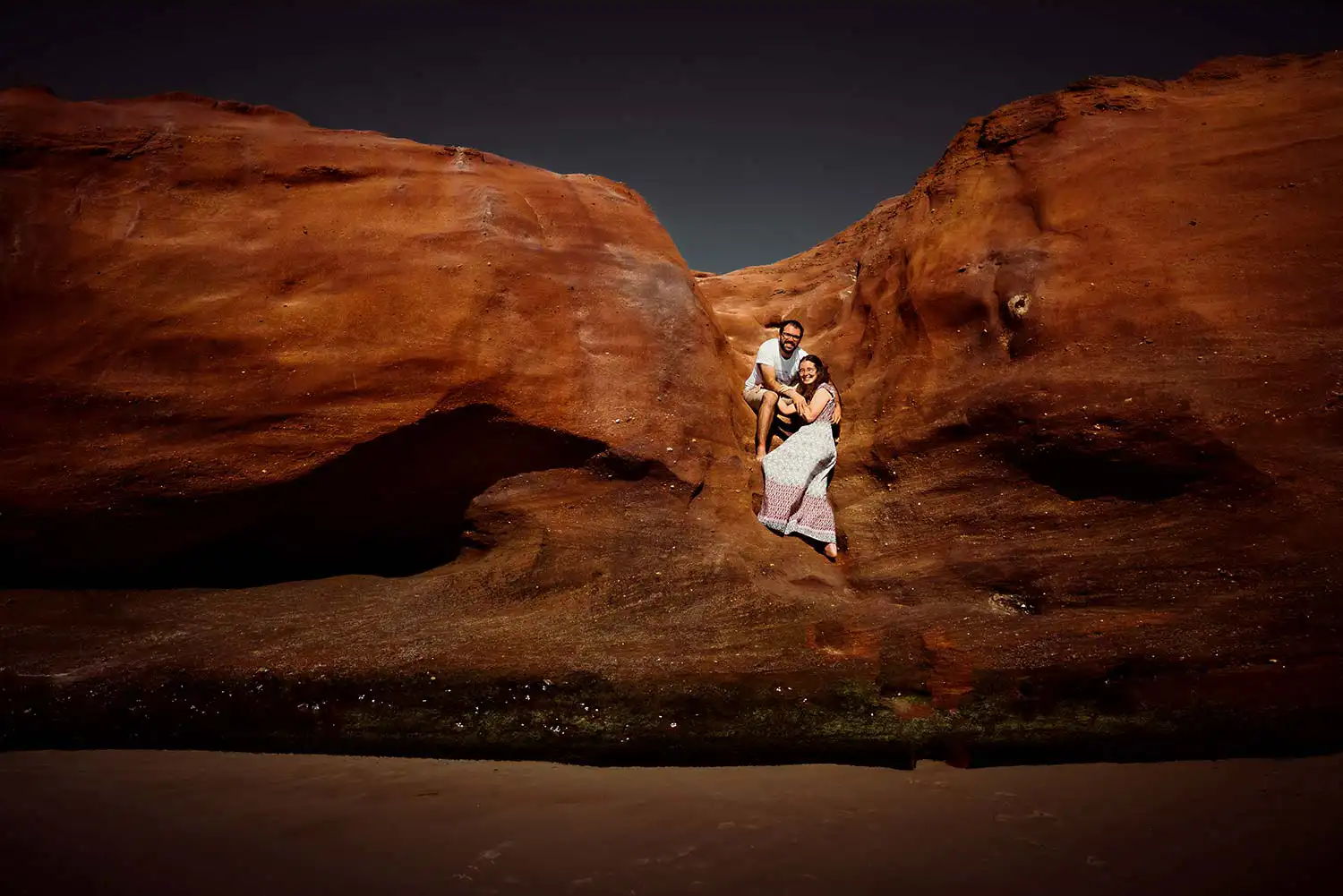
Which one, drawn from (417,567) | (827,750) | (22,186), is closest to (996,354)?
(827,750)

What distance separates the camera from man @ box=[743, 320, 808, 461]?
5.78 m

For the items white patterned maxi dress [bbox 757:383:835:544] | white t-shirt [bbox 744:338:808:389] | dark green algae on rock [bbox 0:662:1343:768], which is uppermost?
white t-shirt [bbox 744:338:808:389]

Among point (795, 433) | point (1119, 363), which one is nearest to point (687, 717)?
point (795, 433)

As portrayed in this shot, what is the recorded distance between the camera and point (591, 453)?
16.5 feet

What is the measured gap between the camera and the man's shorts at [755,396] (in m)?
5.93

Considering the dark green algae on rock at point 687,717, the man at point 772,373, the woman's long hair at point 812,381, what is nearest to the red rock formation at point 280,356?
the man at point 772,373

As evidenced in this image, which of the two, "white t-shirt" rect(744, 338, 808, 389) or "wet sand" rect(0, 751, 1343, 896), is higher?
"white t-shirt" rect(744, 338, 808, 389)

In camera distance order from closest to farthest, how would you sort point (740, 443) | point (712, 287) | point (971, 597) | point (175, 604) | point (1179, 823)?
point (1179, 823)
point (971, 597)
point (175, 604)
point (740, 443)
point (712, 287)

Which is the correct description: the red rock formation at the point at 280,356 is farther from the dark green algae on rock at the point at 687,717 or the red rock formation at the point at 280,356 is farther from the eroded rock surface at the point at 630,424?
the dark green algae on rock at the point at 687,717

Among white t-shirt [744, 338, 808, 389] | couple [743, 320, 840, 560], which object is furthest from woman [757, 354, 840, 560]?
white t-shirt [744, 338, 808, 389]

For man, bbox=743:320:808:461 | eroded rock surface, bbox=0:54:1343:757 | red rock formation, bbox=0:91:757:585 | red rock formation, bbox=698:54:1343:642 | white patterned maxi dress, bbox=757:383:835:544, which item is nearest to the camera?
eroded rock surface, bbox=0:54:1343:757

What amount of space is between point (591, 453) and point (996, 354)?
2781mm

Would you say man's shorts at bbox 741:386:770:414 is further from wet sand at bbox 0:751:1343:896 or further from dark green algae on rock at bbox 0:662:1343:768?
wet sand at bbox 0:751:1343:896

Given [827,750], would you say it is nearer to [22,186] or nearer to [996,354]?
[996,354]
